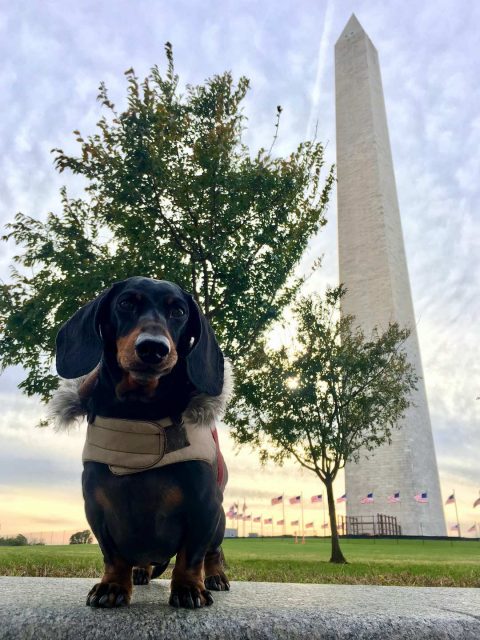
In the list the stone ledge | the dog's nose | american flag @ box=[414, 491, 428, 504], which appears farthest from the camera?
american flag @ box=[414, 491, 428, 504]

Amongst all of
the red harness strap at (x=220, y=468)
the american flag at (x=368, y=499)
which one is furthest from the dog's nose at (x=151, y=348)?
the american flag at (x=368, y=499)

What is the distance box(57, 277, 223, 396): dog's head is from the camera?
2.24 m

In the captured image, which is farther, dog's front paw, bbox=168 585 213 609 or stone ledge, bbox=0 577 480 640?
dog's front paw, bbox=168 585 213 609

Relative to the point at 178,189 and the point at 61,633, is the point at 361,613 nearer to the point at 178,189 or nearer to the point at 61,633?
the point at 61,633

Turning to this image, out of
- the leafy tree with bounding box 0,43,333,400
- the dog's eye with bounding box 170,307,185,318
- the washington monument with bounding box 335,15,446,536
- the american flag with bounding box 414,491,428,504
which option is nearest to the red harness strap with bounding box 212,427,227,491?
the dog's eye with bounding box 170,307,185,318

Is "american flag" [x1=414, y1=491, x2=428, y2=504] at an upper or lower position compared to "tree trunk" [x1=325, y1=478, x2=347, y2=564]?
upper

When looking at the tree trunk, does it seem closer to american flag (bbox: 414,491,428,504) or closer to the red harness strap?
the red harness strap

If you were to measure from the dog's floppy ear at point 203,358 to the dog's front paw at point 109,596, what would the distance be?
0.93m

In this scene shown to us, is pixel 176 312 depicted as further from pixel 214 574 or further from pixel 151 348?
pixel 214 574

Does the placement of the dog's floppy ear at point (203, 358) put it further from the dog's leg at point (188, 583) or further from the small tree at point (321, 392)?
the small tree at point (321, 392)

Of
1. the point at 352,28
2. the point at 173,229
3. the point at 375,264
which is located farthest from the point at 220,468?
the point at 352,28

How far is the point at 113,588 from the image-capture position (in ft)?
7.94

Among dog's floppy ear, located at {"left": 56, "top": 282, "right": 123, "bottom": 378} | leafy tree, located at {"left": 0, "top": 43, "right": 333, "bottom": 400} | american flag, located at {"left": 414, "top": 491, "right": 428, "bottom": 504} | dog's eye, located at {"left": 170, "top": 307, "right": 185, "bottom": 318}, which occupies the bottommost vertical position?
dog's floppy ear, located at {"left": 56, "top": 282, "right": 123, "bottom": 378}

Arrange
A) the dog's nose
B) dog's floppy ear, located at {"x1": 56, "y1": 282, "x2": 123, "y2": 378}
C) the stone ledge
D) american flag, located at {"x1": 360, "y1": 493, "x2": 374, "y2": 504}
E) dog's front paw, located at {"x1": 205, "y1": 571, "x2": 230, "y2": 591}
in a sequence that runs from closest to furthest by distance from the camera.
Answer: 1. the dog's nose
2. the stone ledge
3. dog's floppy ear, located at {"x1": 56, "y1": 282, "x2": 123, "y2": 378}
4. dog's front paw, located at {"x1": 205, "y1": 571, "x2": 230, "y2": 591}
5. american flag, located at {"x1": 360, "y1": 493, "x2": 374, "y2": 504}
